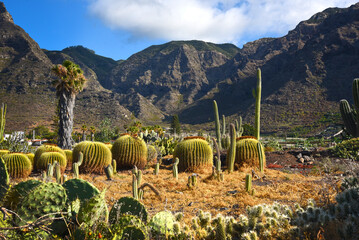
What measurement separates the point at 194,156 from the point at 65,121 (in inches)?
425

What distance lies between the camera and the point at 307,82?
81.4 m

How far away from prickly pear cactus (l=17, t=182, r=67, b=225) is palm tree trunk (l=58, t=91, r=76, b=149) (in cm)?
1522

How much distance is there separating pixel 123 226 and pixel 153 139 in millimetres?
12036

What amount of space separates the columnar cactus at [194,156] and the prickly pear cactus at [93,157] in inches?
110

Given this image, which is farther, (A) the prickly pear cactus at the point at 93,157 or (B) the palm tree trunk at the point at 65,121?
(B) the palm tree trunk at the point at 65,121

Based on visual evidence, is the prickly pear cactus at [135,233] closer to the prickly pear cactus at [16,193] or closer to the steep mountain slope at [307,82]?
the prickly pear cactus at [16,193]

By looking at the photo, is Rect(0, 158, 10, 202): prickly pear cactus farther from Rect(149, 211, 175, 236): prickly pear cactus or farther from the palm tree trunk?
the palm tree trunk

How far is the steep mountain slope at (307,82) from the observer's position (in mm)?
70062

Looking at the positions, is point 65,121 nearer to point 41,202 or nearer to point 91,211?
point 41,202

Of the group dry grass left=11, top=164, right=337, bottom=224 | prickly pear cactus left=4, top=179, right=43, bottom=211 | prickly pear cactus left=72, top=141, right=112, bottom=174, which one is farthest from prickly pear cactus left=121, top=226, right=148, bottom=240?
prickly pear cactus left=72, top=141, right=112, bottom=174

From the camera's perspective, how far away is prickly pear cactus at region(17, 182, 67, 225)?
107 inches

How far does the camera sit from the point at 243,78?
458 ft

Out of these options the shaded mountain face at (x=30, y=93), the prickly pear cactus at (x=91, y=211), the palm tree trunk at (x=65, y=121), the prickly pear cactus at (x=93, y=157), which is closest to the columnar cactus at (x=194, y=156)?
the prickly pear cactus at (x=93, y=157)

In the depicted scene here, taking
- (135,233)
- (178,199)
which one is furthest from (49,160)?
(135,233)
